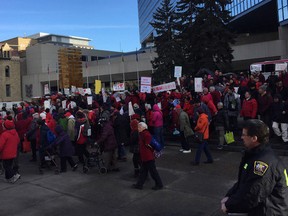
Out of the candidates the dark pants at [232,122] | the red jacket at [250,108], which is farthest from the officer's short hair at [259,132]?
the dark pants at [232,122]

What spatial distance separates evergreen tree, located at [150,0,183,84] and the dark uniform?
1254 inches

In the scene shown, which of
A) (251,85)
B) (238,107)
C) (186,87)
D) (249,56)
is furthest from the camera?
(249,56)

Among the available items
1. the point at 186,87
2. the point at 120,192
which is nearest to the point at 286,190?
the point at 120,192

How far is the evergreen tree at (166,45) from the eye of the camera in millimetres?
34938

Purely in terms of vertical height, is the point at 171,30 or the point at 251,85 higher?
the point at 171,30

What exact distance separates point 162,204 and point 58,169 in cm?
424

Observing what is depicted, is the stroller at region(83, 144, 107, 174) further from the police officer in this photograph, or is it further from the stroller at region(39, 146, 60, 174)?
the police officer

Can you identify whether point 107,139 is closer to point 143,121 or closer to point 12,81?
point 143,121

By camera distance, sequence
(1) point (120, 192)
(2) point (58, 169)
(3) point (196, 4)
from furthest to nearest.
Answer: (3) point (196, 4) → (2) point (58, 169) → (1) point (120, 192)

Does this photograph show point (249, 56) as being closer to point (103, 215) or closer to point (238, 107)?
point (238, 107)

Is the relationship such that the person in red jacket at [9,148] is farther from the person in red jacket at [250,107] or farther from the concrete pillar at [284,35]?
the concrete pillar at [284,35]

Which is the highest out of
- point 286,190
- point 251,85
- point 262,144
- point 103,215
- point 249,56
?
point 249,56

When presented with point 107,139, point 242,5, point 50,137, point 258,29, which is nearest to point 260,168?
point 107,139

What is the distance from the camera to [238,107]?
1190 centimetres
